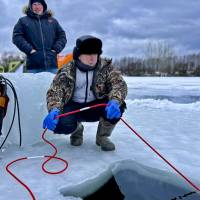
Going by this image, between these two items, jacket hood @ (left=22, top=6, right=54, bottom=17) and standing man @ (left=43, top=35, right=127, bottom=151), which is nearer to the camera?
standing man @ (left=43, top=35, right=127, bottom=151)

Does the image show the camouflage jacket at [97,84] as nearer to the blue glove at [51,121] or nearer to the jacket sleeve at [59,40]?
the blue glove at [51,121]

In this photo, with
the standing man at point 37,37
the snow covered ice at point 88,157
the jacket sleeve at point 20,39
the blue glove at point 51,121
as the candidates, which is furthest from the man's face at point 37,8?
the blue glove at point 51,121

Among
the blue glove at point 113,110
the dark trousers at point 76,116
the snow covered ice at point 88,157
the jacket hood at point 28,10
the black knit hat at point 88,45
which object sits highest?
the jacket hood at point 28,10

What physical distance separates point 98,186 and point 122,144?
1156 mm

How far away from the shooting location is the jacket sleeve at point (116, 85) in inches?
127

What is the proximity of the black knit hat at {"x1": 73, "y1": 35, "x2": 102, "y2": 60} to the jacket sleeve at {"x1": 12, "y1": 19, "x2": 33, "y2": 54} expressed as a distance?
1.43 m

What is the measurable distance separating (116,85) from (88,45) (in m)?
0.44

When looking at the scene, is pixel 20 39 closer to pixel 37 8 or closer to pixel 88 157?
pixel 37 8

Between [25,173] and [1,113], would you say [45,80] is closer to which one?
[1,113]

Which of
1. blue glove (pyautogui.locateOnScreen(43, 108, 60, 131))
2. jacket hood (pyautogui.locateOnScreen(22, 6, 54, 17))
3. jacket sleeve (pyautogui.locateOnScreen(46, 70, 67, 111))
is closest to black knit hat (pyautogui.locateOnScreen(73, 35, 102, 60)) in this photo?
jacket sleeve (pyautogui.locateOnScreen(46, 70, 67, 111))

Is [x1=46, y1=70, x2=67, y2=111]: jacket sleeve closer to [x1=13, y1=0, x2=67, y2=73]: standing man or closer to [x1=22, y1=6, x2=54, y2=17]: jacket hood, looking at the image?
[x1=13, y1=0, x2=67, y2=73]: standing man

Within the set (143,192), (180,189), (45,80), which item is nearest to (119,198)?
(143,192)

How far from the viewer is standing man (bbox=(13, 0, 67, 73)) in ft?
15.1

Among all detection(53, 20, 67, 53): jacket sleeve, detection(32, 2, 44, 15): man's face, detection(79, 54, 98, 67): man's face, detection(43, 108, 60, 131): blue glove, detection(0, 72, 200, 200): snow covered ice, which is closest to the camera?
detection(0, 72, 200, 200): snow covered ice
